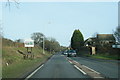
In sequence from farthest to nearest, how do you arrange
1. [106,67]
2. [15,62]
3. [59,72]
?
[15,62]
[106,67]
[59,72]

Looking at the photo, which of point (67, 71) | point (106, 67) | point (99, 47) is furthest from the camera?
point (99, 47)

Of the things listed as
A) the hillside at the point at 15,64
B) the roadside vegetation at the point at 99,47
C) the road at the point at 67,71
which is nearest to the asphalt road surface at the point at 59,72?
the road at the point at 67,71

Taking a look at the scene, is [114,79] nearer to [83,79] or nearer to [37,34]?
[83,79]

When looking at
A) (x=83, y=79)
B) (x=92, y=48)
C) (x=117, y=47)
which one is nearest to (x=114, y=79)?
(x=83, y=79)

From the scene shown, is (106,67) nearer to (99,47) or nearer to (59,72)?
(59,72)

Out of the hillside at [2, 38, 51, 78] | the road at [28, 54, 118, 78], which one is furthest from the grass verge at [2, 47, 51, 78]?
the road at [28, 54, 118, 78]

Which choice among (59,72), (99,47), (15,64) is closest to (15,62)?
(15,64)

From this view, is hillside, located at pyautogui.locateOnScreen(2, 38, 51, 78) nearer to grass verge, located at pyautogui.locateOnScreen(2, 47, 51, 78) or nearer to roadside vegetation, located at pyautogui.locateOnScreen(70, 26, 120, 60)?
grass verge, located at pyautogui.locateOnScreen(2, 47, 51, 78)

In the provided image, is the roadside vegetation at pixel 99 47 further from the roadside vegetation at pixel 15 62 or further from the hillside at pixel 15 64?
the hillside at pixel 15 64

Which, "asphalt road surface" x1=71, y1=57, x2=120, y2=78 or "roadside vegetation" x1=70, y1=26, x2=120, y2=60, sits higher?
"roadside vegetation" x1=70, y1=26, x2=120, y2=60

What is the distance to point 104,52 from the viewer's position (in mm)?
64812

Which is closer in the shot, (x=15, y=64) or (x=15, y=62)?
(x=15, y=64)

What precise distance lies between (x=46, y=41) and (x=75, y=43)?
2390 centimetres

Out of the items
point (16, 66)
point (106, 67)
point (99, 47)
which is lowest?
point (106, 67)
